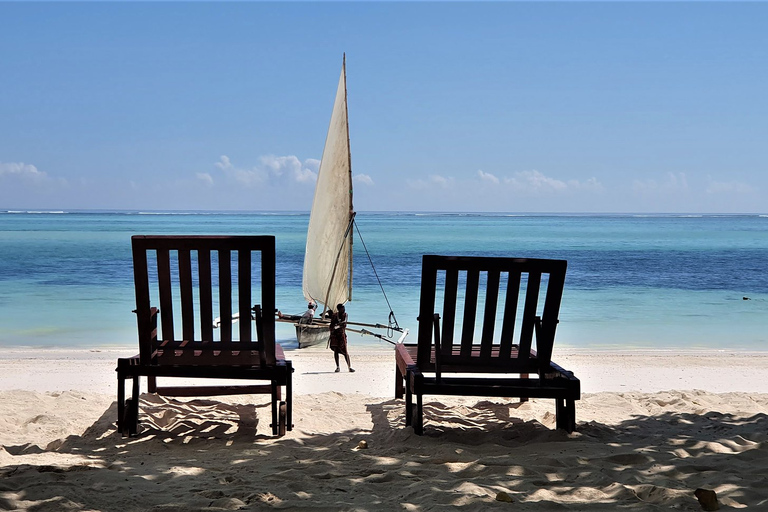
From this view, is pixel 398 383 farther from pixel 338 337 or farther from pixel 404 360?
pixel 338 337

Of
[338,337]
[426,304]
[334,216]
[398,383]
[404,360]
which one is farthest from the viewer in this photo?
[334,216]

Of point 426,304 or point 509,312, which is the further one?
point 509,312

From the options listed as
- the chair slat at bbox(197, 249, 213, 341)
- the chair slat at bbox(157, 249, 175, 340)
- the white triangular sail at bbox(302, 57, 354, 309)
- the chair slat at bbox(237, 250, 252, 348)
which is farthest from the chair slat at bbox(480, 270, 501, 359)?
the white triangular sail at bbox(302, 57, 354, 309)

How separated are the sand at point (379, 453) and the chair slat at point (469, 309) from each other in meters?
0.60

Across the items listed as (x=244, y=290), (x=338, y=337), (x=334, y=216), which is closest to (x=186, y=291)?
(x=244, y=290)

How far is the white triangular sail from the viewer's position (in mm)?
13297

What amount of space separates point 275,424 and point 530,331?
1.79 metres

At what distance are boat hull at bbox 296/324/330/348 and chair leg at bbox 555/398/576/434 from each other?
784cm

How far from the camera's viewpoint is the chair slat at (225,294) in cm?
481

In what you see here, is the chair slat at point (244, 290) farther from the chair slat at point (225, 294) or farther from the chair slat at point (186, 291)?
the chair slat at point (186, 291)

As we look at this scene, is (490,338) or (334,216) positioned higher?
(334,216)

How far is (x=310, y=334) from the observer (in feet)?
41.5

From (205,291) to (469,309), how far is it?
1710 mm

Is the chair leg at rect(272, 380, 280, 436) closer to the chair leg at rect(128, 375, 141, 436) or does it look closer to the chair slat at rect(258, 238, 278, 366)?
the chair slat at rect(258, 238, 278, 366)
